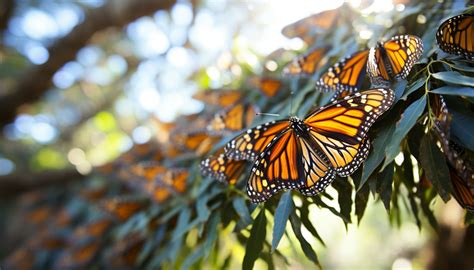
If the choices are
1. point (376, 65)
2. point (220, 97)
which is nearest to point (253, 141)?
point (376, 65)

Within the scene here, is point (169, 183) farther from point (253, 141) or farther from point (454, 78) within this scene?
point (454, 78)

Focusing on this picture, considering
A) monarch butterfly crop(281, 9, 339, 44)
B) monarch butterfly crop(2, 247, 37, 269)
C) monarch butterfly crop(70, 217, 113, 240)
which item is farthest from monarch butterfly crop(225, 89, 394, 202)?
monarch butterfly crop(2, 247, 37, 269)

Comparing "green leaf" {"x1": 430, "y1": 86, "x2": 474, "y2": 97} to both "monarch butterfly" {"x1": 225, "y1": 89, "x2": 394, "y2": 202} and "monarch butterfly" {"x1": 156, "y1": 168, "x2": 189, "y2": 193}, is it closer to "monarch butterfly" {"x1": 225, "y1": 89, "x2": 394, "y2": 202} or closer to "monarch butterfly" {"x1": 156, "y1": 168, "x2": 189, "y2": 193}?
"monarch butterfly" {"x1": 225, "y1": 89, "x2": 394, "y2": 202}

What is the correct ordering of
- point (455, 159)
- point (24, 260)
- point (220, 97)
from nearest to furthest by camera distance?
point (455, 159) → point (220, 97) → point (24, 260)

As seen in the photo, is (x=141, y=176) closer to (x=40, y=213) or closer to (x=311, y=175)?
(x=311, y=175)

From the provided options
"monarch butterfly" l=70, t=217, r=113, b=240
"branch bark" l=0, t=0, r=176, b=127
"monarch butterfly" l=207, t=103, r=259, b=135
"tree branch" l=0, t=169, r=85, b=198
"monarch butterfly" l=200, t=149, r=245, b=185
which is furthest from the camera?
"tree branch" l=0, t=169, r=85, b=198

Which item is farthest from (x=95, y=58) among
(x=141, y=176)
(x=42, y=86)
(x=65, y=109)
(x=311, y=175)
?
(x=311, y=175)
